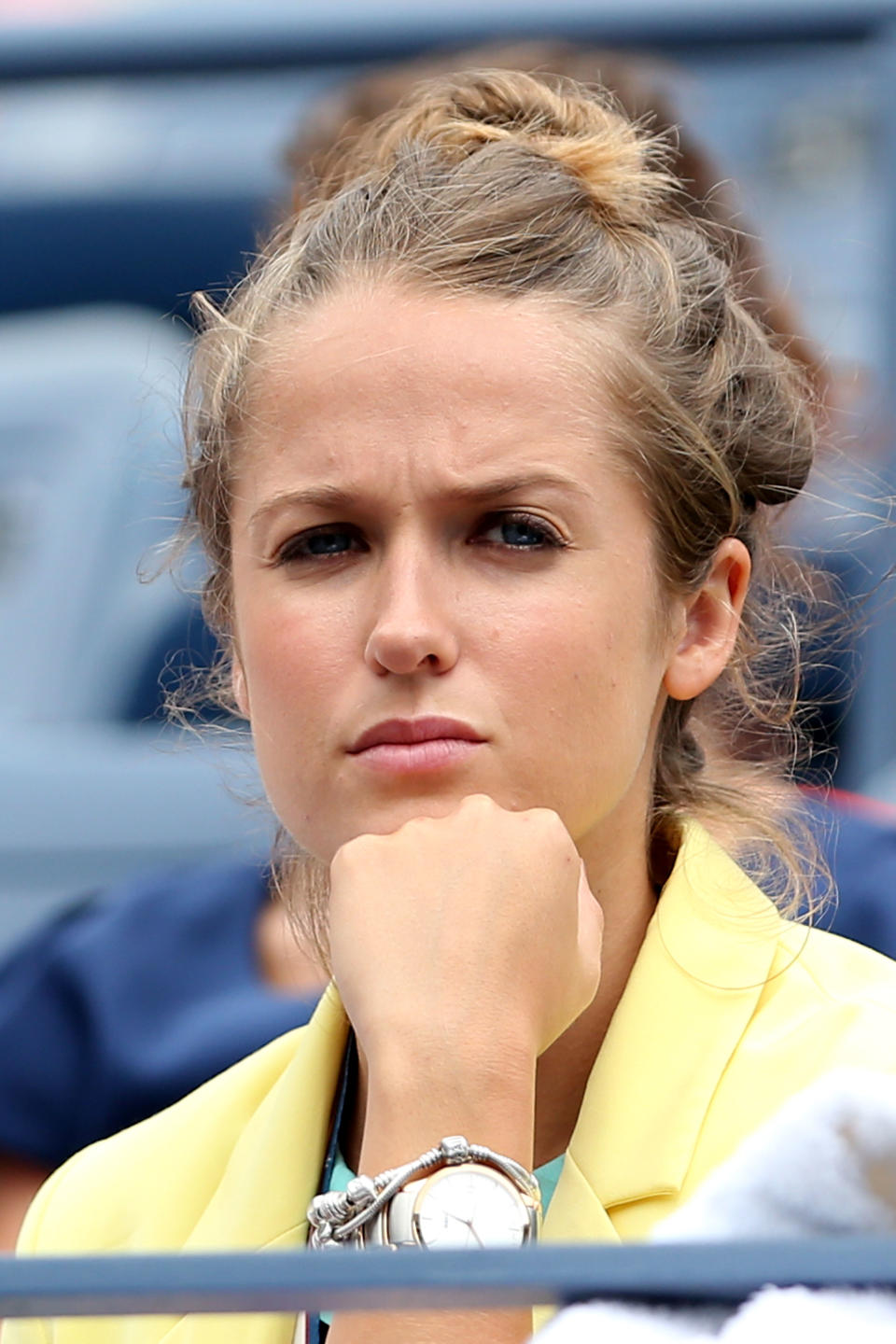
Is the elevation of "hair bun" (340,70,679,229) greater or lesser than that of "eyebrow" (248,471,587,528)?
greater

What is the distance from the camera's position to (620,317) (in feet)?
3.64

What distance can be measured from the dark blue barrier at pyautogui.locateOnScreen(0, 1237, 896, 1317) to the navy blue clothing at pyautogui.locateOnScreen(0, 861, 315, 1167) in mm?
1198

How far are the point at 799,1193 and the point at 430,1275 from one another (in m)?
0.13

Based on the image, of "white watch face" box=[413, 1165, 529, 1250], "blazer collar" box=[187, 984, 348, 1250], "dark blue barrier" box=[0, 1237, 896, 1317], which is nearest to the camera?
"dark blue barrier" box=[0, 1237, 896, 1317]

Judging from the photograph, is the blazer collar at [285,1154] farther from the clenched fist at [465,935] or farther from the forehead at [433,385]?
the forehead at [433,385]

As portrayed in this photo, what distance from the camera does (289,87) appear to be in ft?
9.29

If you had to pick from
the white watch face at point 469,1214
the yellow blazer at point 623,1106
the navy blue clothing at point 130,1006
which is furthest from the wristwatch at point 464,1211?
the navy blue clothing at point 130,1006

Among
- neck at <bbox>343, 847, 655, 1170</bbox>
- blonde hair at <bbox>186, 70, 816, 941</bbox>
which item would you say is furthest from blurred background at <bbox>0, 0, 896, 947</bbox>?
neck at <bbox>343, 847, 655, 1170</bbox>

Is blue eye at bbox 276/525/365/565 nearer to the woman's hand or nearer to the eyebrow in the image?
the eyebrow

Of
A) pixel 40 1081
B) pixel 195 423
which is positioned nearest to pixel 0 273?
pixel 40 1081

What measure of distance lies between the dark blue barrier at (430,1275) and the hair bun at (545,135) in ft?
2.60

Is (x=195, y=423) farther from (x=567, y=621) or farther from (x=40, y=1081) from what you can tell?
(x=40, y=1081)

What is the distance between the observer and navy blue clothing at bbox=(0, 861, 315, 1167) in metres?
1.73

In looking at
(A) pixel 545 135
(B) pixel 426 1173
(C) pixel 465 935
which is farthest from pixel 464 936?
(A) pixel 545 135
